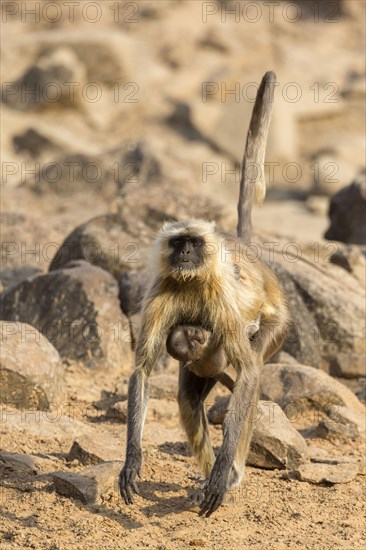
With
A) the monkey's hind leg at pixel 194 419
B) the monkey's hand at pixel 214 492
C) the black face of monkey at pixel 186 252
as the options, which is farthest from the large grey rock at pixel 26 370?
the monkey's hand at pixel 214 492

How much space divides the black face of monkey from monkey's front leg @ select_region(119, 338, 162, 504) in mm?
479

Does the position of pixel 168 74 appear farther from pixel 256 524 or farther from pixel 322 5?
pixel 256 524

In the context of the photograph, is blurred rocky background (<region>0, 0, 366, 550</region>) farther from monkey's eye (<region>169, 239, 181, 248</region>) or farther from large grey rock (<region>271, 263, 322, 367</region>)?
monkey's eye (<region>169, 239, 181, 248</region>)

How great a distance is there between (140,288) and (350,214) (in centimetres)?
428

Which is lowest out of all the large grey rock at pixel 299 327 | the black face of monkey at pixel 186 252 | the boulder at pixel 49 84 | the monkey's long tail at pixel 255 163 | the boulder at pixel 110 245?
the large grey rock at pixel 299 327

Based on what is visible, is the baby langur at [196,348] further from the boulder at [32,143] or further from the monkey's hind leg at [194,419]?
the boulder at [32,143]

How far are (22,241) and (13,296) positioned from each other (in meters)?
2.20

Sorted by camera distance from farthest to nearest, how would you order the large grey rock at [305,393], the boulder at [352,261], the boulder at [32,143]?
the boulder at [32,143]
the boulder at [352,261]
the large grey rock at [305,393]

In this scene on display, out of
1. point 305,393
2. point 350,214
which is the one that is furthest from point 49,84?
point 305,393

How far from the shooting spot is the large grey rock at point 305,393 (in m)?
8.16

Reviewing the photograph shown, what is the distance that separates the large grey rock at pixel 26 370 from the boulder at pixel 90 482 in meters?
1.43

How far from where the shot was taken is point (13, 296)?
9.48 m

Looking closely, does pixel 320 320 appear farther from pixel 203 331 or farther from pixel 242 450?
pixel 203 331

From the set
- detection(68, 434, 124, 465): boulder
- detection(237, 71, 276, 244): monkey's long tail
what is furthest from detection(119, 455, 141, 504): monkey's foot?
detection(237, 71, 276, 244): monkey's long tail
